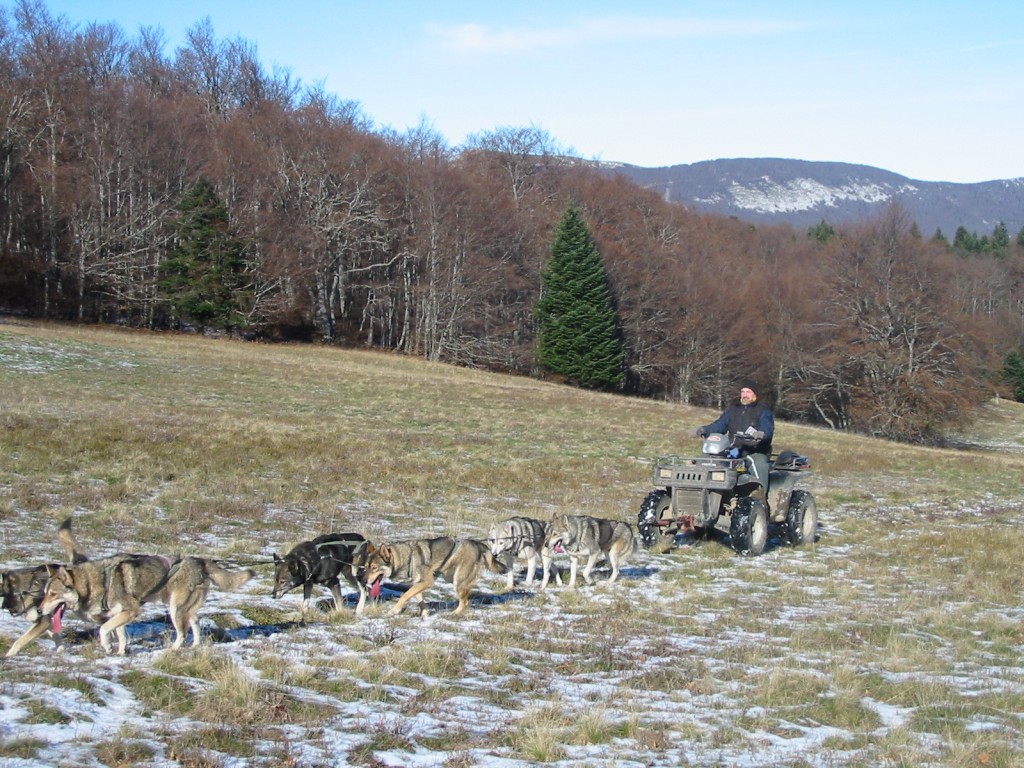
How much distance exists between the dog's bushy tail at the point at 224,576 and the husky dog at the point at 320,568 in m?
1.02

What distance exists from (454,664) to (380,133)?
68080 millimetres

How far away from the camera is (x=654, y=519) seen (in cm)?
1370

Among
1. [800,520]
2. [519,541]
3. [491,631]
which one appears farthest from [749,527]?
[491,631]

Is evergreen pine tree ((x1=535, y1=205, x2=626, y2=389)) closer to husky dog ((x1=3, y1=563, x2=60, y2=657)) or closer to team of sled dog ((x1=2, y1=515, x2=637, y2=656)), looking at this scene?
team of sled dog ((x1=2, y1=515, x2=637, y2=656))

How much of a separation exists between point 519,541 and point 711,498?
373 cm

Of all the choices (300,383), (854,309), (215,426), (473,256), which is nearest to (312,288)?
(473,256)

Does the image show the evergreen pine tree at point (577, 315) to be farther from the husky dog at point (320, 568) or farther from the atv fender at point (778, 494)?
the husky dog at point (320, 568)

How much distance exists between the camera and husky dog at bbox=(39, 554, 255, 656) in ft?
24.5

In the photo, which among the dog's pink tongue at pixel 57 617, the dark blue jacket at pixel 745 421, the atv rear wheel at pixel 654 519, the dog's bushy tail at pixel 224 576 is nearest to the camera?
the dog's pink tongue at pixel 57 617

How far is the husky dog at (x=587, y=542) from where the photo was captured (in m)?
11.4

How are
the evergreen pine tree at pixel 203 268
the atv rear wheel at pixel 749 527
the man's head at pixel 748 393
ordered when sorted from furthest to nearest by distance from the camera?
the evergreen pine tree at pixel 203 268
the man's head at pixel 748 393
the atv rear wheel at pixel 749 527

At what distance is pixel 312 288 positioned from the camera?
209ft

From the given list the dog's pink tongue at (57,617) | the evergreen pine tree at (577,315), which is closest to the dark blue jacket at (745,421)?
the dog's pink tongue at (57,617)

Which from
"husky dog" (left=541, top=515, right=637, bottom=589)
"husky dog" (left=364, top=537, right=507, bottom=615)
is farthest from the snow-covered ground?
"husky dog" (left=541, top=515, right=637, bottom=589)
